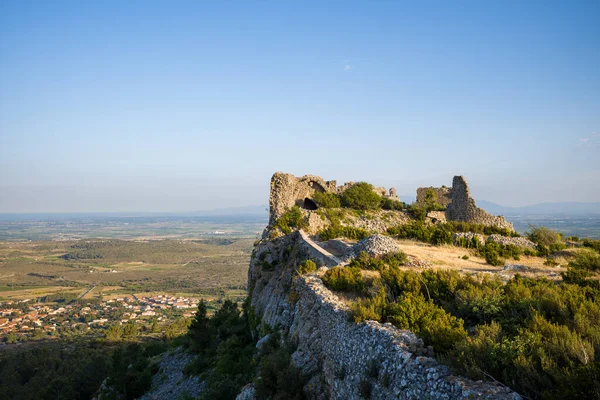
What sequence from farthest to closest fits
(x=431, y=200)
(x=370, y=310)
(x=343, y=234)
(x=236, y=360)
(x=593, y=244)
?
(x=431, y=200) < (x=343, y=234) < (x=236, y=360) < (x=593, y=244) < (x=370, y=310)

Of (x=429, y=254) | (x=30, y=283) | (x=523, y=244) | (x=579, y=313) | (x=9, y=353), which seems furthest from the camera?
(x=30, y=283)

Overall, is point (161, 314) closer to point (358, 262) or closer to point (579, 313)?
point (358, 262)

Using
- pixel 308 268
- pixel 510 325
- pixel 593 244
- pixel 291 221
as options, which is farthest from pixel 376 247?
pixel 291 221

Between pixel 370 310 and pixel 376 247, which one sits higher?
pixel 376 247

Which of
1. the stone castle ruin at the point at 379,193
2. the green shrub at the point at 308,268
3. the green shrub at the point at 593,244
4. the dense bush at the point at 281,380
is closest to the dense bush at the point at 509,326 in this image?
the dense bush at the point at 281,380

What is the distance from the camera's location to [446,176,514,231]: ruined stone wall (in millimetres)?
23606

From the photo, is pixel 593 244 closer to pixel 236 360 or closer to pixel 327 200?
pixel 327 200

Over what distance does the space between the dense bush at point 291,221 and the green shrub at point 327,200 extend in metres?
3.17

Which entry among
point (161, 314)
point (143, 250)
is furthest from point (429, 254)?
point (143, 250)

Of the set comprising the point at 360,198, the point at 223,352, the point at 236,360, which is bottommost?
the point at 223,352

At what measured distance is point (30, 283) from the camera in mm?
107188

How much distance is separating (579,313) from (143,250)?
172m

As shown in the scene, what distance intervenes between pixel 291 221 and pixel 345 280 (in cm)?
1374

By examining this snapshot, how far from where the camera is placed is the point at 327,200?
95.7 ft
